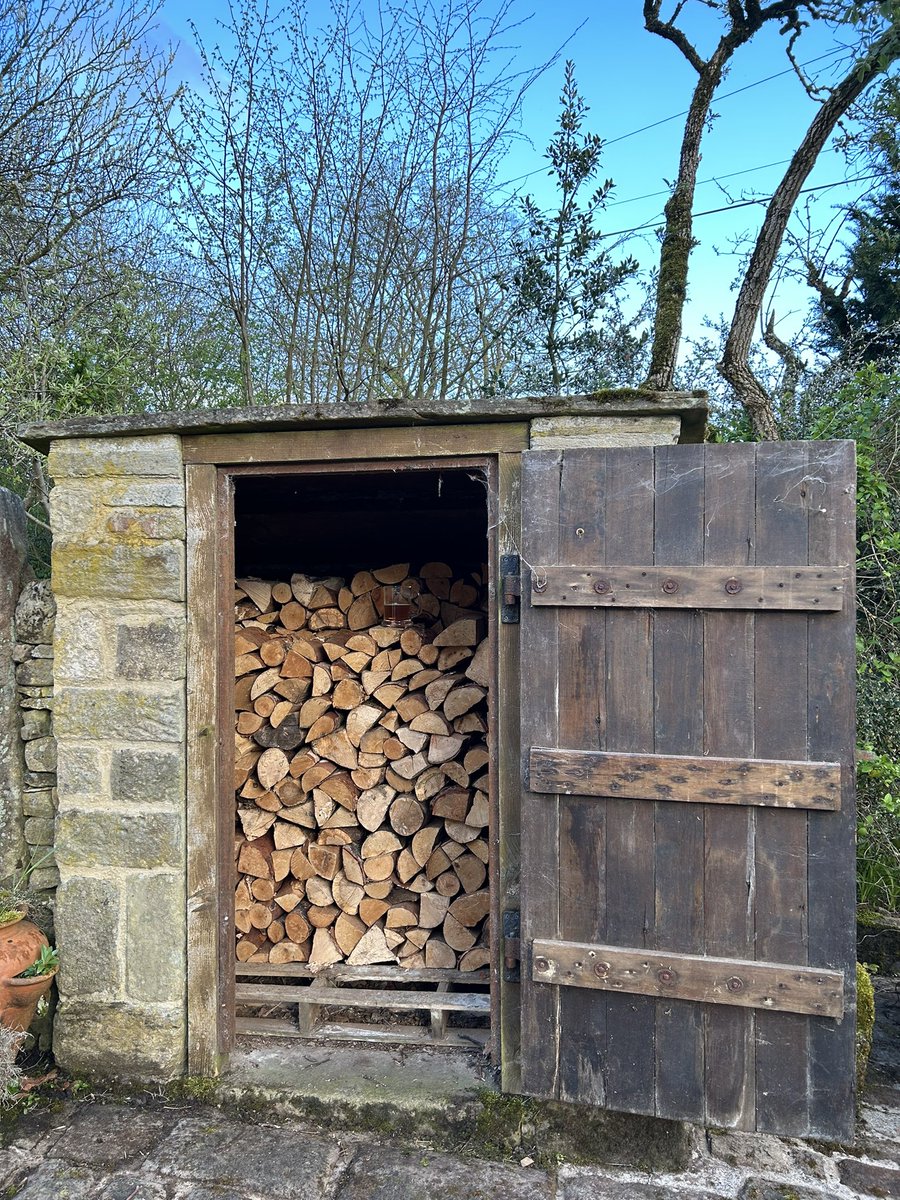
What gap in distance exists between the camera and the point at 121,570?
104 inches

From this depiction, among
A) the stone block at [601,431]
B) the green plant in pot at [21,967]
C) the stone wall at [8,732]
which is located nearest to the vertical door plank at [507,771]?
the stone block at [601,431]

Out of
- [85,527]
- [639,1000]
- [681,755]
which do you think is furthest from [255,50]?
[639,1000]

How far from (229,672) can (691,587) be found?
164 cm

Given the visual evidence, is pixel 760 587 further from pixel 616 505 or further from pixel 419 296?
pixel 419 296

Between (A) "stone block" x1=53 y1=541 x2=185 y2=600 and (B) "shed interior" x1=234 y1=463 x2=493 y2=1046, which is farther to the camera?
(B) "shed interior" x1=234 y1=463 x2=493 y2=1046

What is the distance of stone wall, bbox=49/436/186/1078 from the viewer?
2.58 meters

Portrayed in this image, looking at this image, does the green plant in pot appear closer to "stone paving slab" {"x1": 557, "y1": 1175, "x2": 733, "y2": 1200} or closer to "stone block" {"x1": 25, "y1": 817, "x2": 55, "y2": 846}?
"stone block" {"x1": 25, "y1": 817, "x2": 55, "y2": 846}

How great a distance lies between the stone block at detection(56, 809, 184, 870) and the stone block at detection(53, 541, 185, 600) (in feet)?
2.55

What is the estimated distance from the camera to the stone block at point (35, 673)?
2.95 metres

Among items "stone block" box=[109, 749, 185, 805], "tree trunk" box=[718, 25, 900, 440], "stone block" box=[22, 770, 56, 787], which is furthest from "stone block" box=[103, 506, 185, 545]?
"tree trunk" box=[718, 25, 900, 440]

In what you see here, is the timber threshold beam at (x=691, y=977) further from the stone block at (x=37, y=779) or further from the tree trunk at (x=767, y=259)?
the tree trunk at (x=767, y=259)

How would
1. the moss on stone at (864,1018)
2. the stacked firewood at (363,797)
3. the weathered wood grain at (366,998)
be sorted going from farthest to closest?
the stacked firewood at (363,797) < the weathered wood grain at (366,998) < the moss on stone at (864,1018)

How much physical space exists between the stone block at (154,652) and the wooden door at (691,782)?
1232mm

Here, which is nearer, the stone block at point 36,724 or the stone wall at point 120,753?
the stone wall at point 120,753
